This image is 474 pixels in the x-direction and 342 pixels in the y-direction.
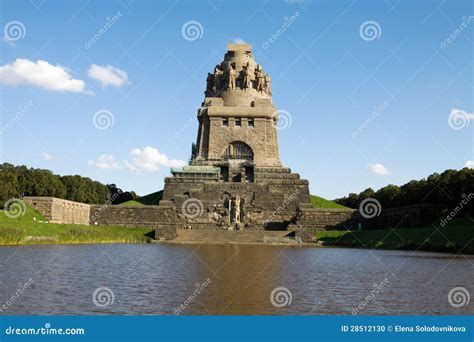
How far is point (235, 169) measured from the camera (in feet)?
217

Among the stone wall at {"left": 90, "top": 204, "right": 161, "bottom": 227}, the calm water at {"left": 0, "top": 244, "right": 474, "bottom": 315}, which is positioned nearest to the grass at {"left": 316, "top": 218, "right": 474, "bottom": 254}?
the calm water at {"left": 0, "top": 244, "right": 474, "bottom": 315}

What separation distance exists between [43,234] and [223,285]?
23991 mm

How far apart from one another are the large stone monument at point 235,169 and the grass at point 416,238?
4820 millimetres

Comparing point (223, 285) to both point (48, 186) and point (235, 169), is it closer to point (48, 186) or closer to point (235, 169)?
point (235, 169)

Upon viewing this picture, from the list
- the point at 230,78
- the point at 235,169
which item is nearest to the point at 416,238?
the point at 235,169

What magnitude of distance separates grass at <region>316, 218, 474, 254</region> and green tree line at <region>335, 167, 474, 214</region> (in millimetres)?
7180

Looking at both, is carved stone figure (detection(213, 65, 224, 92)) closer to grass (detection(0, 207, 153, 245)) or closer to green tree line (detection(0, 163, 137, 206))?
green tree line (detection(0, 163, 137, 206))

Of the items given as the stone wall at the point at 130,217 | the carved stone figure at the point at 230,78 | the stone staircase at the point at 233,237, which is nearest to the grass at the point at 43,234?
the stone staircase at the point at 233,237

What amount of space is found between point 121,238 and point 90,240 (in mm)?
4289

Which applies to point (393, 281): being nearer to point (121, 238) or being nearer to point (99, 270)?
point (99, 270)

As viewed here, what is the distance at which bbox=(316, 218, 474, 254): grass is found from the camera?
3521cm

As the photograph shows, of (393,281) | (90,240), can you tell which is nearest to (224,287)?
(393,281)

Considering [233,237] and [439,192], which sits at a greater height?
[439,192]

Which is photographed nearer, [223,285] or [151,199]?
[223,285]
